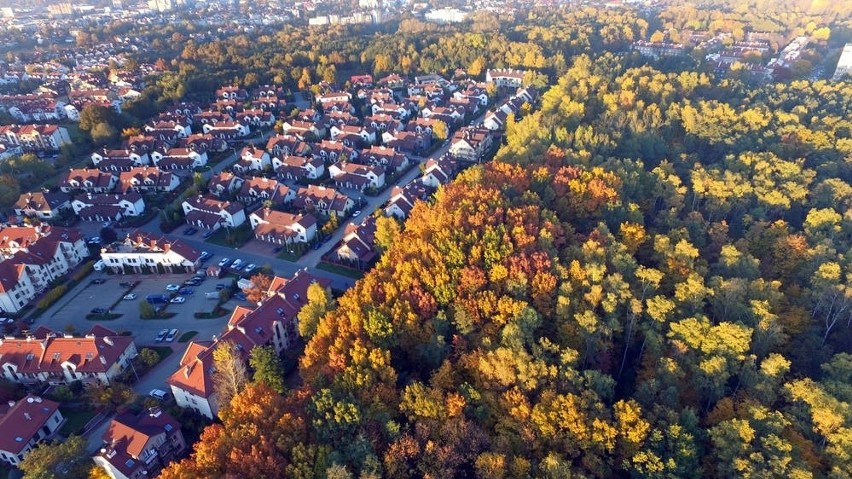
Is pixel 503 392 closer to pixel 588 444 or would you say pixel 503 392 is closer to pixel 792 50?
pixel 588 444

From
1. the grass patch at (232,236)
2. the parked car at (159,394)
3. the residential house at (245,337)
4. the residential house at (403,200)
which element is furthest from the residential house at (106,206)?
the parked car at (159,394)

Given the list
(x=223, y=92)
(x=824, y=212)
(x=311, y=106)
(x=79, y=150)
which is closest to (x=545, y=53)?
(x=311, y=106)

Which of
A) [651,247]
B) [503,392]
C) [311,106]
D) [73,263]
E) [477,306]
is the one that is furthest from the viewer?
[311,106]

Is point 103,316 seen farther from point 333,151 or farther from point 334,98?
point 334,98

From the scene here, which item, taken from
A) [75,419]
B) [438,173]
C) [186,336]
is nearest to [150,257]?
[186,336]

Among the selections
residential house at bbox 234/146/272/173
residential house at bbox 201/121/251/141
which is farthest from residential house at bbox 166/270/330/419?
residential house at bbox 201/121/251/141

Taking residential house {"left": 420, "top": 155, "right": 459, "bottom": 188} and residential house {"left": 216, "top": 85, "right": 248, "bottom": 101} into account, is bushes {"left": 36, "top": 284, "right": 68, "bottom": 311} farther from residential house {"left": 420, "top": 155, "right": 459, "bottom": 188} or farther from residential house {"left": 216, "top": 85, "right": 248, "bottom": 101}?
residential house {"left": 216, "top": 85, "right": 248, "bottom": 101}
